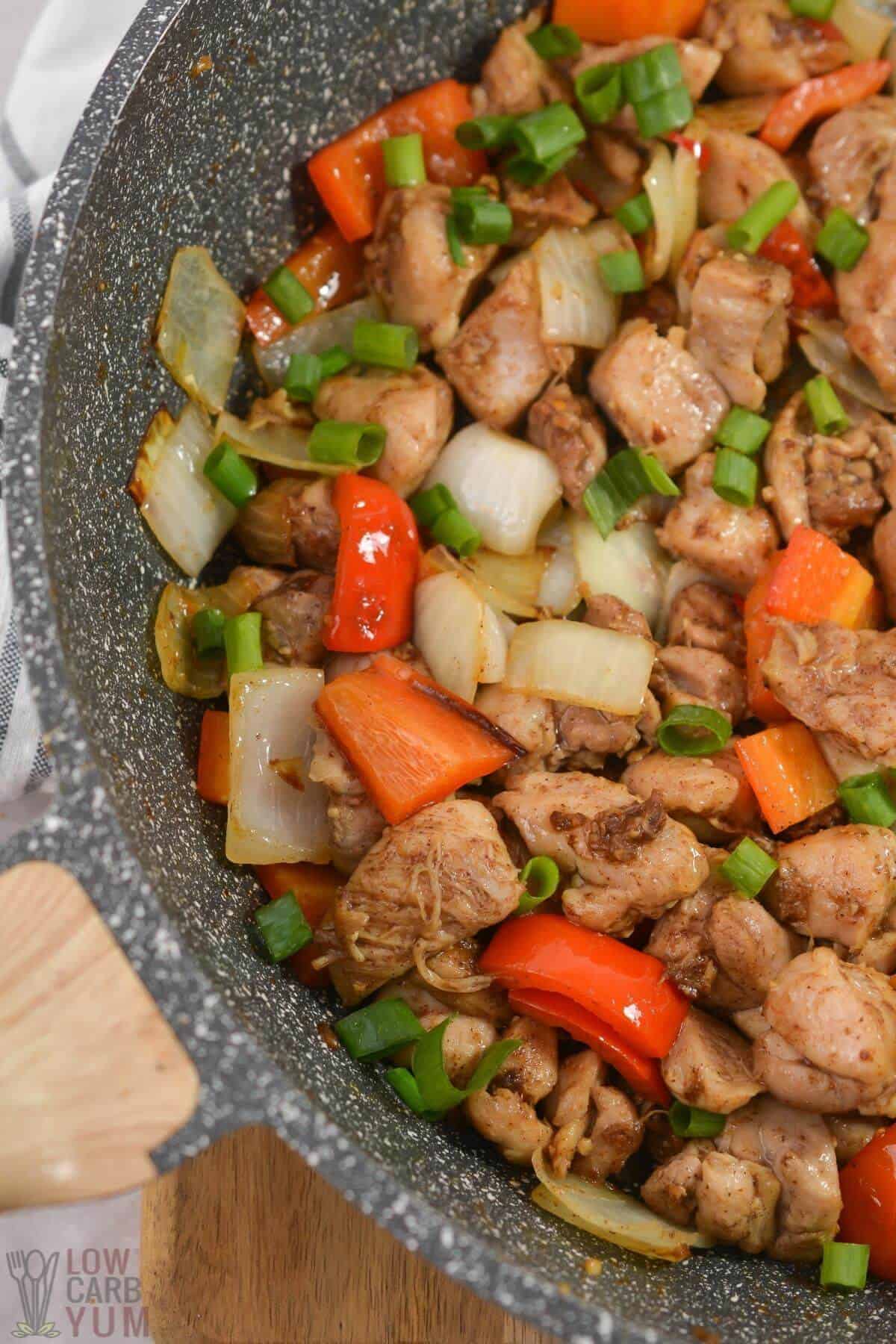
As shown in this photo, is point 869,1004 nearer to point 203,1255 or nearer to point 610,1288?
point 610,1288

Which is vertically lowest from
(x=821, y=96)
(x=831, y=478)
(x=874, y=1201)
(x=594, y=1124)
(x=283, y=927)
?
(x=874, y=1201)

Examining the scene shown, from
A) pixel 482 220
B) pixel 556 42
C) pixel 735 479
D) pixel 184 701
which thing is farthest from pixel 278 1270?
pixel 556 42

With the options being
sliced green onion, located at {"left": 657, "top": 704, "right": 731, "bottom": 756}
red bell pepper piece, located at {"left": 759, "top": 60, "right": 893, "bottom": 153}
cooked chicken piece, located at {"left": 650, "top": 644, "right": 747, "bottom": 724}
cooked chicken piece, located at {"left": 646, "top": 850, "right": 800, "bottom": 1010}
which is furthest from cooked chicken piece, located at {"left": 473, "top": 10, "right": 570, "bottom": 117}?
cooked chicken piece, located at {"left": 646, "top": 850, "right": 800, "bottom": 1010}

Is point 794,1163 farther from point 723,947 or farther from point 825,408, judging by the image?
point 825,408

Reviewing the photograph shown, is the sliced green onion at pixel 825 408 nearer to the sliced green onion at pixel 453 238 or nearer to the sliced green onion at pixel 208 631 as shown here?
the sliced green onion at pixel 453 238

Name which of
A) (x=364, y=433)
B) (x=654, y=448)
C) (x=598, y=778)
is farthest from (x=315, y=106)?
(x=598, y=778)

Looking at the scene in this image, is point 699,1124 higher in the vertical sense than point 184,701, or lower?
lower

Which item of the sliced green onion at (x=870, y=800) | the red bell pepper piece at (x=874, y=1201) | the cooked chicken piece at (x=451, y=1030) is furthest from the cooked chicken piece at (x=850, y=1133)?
the cooked chicken piece at (x=451, y=1030)
